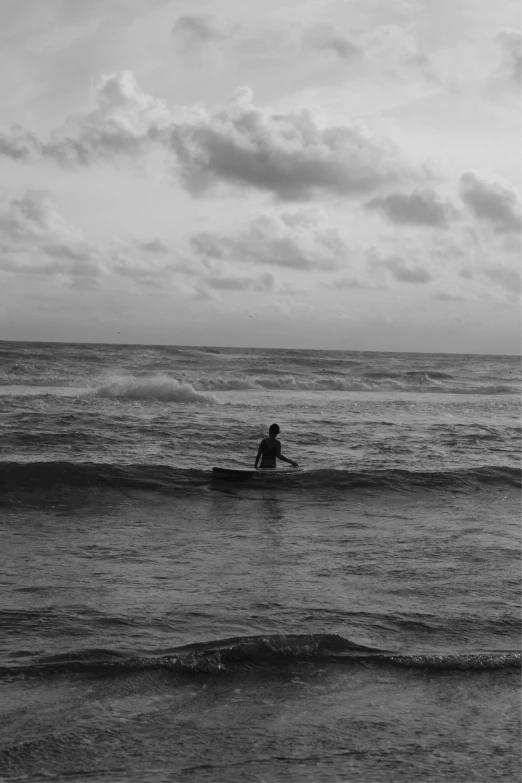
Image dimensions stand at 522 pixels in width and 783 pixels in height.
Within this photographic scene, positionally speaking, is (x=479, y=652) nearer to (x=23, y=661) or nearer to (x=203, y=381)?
(x=23, y=661)

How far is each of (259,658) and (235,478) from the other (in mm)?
7972

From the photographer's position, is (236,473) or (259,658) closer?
(259,658)

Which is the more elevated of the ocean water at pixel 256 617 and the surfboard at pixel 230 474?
the surfboard at pixel 230 474

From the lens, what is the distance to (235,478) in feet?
44.9

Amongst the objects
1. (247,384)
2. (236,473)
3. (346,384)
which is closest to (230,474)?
(236,473)

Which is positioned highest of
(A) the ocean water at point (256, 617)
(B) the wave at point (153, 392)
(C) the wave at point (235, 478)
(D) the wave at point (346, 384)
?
(D) the wave at point (346, 384)

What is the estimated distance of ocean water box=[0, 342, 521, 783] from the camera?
4367mm

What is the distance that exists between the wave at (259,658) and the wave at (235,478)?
24.8ft

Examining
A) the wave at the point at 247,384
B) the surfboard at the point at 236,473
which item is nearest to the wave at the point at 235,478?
the surfboard at the point at 236,473

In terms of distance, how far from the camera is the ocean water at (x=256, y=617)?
4367 millimetres

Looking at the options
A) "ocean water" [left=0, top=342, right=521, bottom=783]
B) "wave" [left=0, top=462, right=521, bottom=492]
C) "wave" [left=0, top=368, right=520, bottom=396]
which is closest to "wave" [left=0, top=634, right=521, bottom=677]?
"ocean water" [left=0, top=342, right=521, bottom=783]

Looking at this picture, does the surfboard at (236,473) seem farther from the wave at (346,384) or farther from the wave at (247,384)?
the wave at (346,384)

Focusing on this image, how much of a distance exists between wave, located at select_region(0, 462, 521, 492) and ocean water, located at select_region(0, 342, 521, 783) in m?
0.05

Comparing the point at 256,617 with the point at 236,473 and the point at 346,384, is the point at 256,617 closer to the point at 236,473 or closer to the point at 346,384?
the point at 236,473
